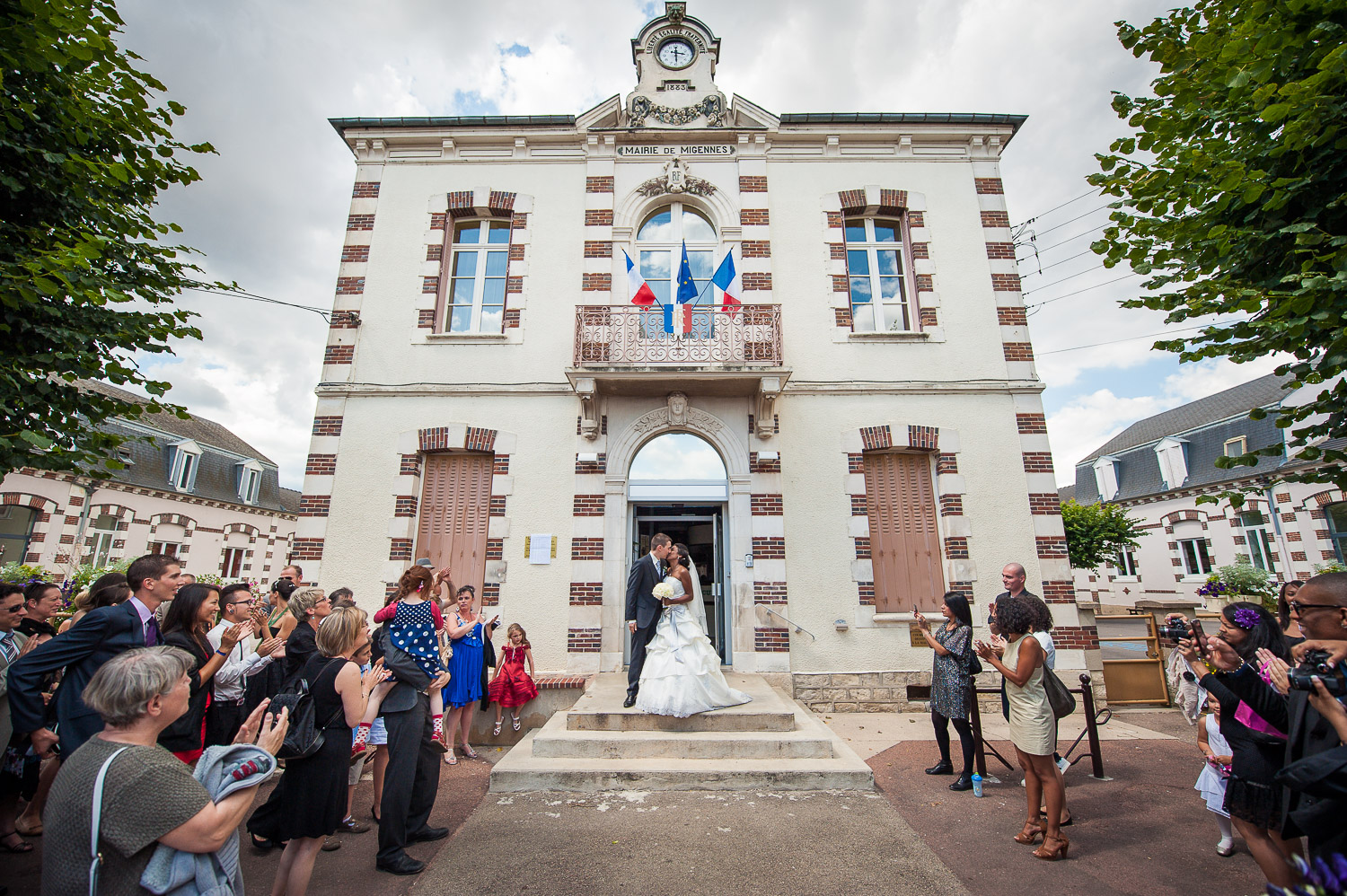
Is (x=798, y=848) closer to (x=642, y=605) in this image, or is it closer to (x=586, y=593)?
(x=642, y=605)

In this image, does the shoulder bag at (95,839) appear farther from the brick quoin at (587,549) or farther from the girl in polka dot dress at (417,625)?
the brick quoin at (587,549)

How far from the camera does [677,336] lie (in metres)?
8.06

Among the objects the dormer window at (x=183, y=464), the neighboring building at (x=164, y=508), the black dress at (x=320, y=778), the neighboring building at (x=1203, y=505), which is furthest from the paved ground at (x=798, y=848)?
the dormer window at (x=183, y=464)

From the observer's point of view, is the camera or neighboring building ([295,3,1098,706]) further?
neighboring building ([295,3,1098,706])

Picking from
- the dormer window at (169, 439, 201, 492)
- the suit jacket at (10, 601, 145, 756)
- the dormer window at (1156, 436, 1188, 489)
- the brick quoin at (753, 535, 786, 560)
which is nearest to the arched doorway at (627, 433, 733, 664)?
the brick quoin at (753, 535, 786, 560)

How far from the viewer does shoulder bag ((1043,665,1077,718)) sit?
4.16 meters

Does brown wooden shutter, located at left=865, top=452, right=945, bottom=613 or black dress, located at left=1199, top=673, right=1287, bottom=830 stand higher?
brown wooden shutter, located at left=865, top=452, right=945, bottom=613

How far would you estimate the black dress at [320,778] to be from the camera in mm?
2992

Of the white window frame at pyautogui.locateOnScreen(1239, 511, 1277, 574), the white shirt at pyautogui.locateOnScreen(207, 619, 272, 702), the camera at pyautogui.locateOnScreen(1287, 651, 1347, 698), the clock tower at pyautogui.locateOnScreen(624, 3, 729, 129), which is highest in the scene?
the clock tower at pyautogui.locateOnScreen(624, 3, 729, 129)

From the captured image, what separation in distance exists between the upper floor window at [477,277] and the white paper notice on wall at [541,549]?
11.2 feet

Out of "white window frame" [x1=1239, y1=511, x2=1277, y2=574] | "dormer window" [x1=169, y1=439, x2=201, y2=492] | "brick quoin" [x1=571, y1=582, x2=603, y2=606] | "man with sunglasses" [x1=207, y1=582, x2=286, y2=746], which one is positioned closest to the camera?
"man with sunglasses" [x1=207, y1=582, x2=286, y2=746]

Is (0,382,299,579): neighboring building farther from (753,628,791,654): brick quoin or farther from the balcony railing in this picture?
(753,628,791,654): brick quoin

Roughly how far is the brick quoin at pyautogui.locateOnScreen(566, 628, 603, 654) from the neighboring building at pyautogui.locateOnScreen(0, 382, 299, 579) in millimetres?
11913

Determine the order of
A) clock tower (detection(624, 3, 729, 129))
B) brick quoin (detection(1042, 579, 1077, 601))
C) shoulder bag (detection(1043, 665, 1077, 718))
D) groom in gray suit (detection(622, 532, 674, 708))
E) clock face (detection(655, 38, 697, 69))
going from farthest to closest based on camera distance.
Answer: clock face (detection(655, 38, 697, 69)), clock tower (detection(624, 3, 729, 129)), brick quoin (detection(1042, 579, 1077, 601)), groom in gray suit (detection(622, 532, 674, 708)), shoulder bag (detection(1043, 665, 1077, 718))
